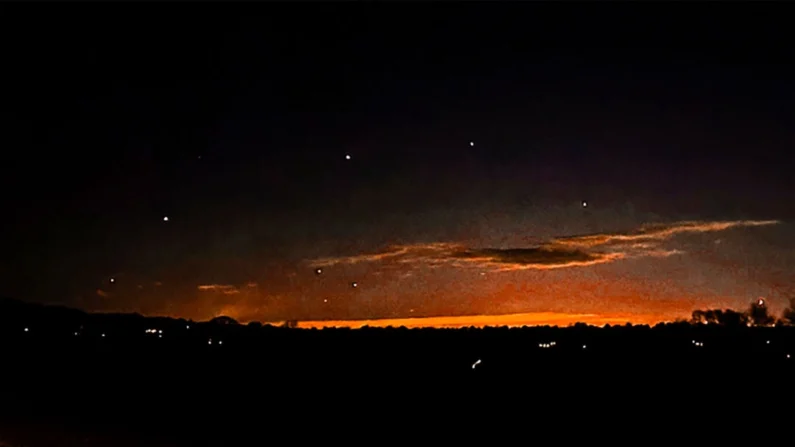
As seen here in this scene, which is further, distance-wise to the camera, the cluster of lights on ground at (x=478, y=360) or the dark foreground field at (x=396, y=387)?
the cluster of lights on ground at (x=478, y=360)

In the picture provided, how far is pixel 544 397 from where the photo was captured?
40969 millimetres

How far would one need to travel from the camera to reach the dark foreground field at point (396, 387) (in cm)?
2634

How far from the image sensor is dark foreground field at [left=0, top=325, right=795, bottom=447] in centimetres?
2634

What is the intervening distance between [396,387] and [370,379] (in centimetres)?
566

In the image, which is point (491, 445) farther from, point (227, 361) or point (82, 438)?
point (227, 361)

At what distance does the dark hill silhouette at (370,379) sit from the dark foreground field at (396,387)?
0.39ft

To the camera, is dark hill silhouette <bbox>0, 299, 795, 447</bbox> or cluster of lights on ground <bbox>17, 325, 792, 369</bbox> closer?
dark hill silhouette <bbox>0, 299, 795, 447</bbox>

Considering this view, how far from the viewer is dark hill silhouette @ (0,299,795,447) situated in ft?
93.7

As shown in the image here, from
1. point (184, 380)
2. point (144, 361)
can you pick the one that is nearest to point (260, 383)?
point (184, 380)

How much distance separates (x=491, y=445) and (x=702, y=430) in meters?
A: 7.55

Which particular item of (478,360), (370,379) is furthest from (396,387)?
(478,360)

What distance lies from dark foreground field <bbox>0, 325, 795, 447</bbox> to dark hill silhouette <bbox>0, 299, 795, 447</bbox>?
0.39 feet

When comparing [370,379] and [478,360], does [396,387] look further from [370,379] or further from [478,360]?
[478,360]

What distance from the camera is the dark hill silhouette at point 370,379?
28547 mm
